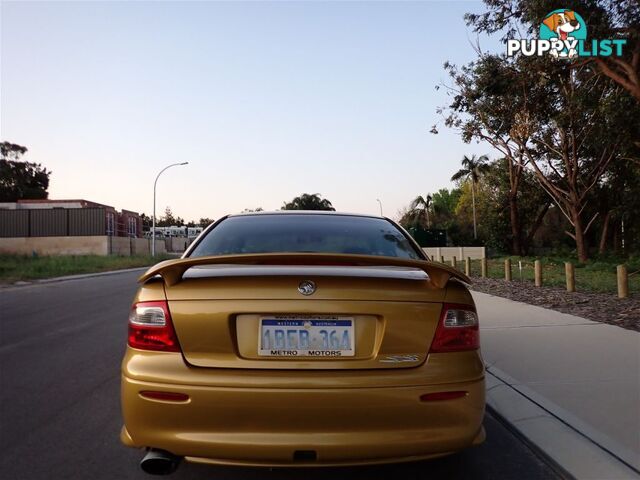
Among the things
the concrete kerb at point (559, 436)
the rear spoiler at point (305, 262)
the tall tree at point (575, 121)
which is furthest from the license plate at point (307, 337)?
the tall tree at point (575, 121)

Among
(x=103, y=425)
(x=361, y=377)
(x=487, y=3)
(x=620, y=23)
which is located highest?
(x=487, y=3)

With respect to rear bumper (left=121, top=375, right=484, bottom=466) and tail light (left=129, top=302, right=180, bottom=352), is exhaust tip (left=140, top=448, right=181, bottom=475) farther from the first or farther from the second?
tail light (left=129, top=302, right=180, bottom=352)

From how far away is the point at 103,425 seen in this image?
3873 millimetres

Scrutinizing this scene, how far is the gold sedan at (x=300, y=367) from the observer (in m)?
2.32

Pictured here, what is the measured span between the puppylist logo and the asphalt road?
9136 mm

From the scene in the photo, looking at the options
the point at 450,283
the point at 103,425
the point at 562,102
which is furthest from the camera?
the point at 562,102

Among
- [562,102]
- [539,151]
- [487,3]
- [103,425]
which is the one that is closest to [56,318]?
[103,425]

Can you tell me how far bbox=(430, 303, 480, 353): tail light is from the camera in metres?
2.51

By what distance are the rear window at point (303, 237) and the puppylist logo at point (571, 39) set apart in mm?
8710

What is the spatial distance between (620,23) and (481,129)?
41.6ft

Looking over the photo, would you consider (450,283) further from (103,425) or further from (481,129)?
(481,129)

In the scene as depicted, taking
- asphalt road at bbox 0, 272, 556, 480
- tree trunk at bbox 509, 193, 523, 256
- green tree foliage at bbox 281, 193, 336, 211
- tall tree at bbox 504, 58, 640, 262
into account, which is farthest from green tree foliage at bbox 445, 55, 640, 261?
green tree foliage at bbox 281, 193, 336, 211

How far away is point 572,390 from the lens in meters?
4.25

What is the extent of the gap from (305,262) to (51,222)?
2109 inches
